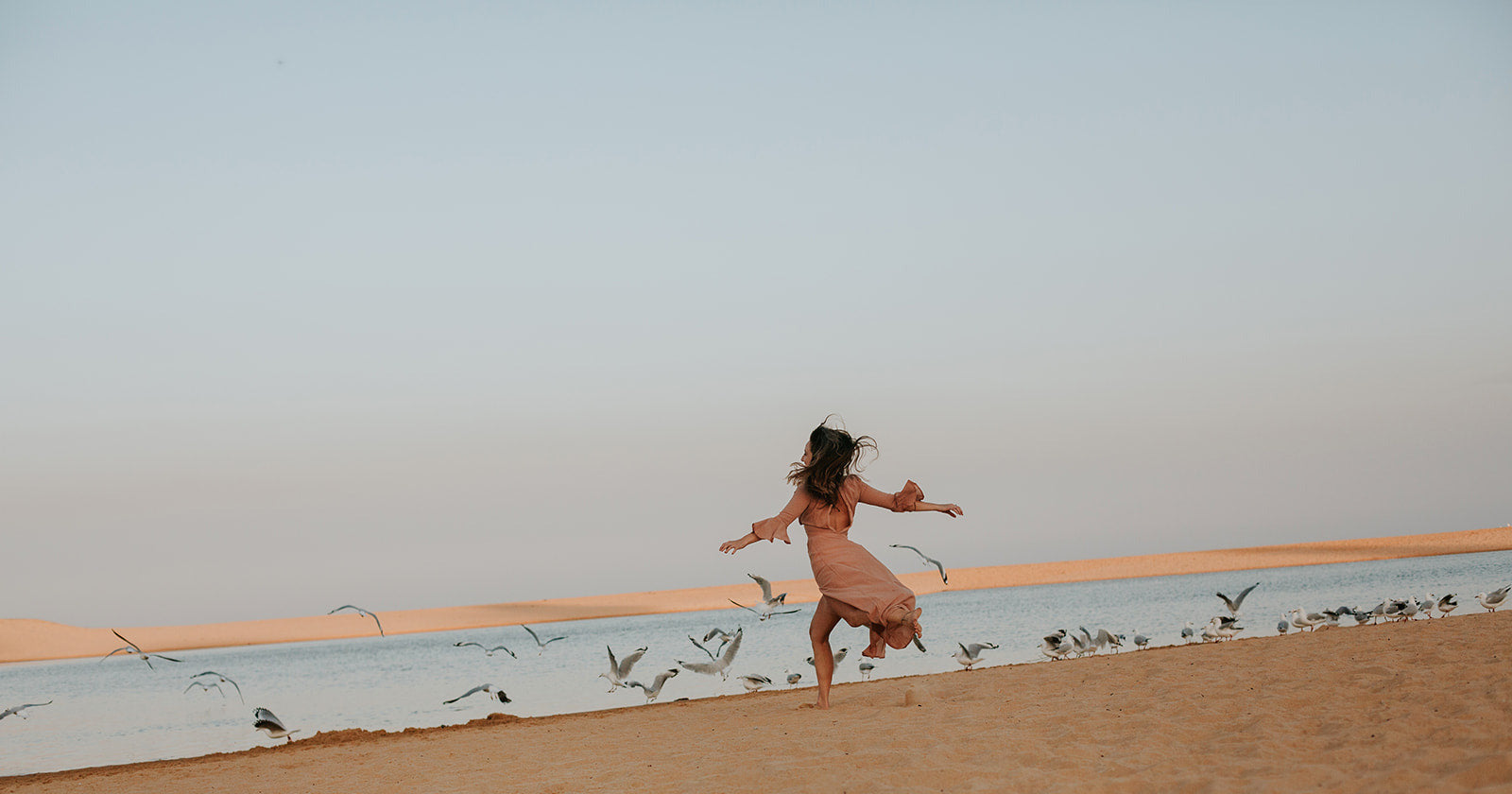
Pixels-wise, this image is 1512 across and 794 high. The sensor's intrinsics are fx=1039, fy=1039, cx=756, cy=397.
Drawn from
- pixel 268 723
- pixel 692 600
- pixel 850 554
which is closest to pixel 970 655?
pixel 850 554

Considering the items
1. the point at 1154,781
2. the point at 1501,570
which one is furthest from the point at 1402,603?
the point at 1501,570

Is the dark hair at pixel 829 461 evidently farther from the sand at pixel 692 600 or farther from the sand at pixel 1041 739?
the sand at pixel 692 600

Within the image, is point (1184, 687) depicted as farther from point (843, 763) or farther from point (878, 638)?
point (843, 763)

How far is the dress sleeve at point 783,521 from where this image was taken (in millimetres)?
6711

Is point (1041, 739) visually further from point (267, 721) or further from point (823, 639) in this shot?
point (267, 721)

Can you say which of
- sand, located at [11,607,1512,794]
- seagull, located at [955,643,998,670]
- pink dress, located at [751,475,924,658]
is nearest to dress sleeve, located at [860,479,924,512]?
pink dress, located at [751,475,924,658]

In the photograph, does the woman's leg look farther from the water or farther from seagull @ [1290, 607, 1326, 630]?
seagull @ [1290, 607, 1326, 630]

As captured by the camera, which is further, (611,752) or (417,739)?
(417,739)

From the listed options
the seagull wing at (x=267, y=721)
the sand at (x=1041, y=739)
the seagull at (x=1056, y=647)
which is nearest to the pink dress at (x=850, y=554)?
the sand at (x=1041, y=739)

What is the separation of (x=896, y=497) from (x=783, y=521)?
0.77m

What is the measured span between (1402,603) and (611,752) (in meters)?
10.0

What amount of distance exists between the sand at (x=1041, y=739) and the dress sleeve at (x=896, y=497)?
1.31 meters

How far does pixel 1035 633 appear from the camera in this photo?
1817 cm

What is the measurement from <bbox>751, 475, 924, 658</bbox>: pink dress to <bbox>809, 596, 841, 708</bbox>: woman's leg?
0.44 ft
